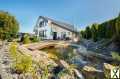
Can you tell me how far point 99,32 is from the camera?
36.1 meters

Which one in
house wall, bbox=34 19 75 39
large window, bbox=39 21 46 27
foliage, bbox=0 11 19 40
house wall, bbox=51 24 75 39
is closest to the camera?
foliage, bbox=0 11 19 40

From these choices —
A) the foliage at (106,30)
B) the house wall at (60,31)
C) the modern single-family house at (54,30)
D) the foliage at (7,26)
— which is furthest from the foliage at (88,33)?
the foliage at (7,26)

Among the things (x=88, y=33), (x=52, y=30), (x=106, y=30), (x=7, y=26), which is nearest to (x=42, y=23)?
(x=52, y=30)

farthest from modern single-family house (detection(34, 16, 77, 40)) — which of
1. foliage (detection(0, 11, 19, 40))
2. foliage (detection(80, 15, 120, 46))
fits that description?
foliage (detection(0, 11, 19, 40))

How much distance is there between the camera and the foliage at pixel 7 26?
3381cm

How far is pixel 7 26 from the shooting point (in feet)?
113

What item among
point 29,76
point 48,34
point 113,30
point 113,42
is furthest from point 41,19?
point 29,76

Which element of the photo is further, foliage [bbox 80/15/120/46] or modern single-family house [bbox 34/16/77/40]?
modern single-family house [bbox 34/16/77/40]

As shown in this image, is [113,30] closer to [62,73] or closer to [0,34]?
[0,34]

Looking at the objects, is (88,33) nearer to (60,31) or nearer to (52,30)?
(60,31)

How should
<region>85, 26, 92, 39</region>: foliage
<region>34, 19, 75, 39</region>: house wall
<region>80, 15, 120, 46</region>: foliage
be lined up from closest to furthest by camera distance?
<region>80, 15, 120, 46</region>: foliage
<region>85, 26, 92, 39</region>: foliage
<region>34, 19, 75, 39</region>: house wall

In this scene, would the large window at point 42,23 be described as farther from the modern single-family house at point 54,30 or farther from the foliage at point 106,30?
the foliage at point 106,30

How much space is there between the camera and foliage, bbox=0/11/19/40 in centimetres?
3381

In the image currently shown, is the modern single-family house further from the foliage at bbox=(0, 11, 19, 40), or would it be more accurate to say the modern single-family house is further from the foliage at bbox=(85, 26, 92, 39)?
the foliage at bbox=(0, 11, 19, 40)
